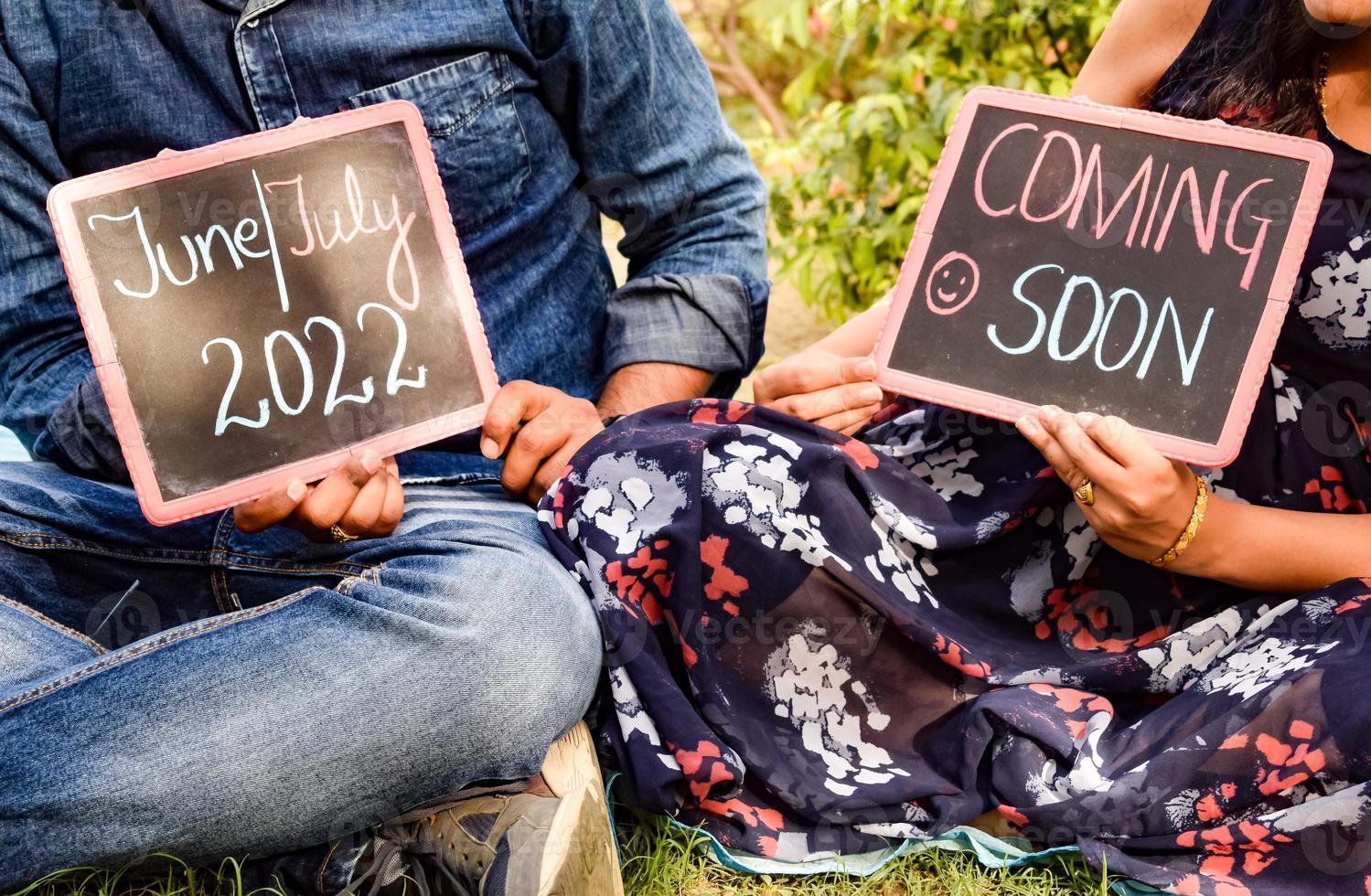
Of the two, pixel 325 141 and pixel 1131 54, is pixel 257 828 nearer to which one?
pixel 325 141

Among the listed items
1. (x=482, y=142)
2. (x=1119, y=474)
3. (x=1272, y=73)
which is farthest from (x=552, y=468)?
(x=1272, y=73)

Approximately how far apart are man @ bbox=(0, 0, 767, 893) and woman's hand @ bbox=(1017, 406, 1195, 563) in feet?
1.98

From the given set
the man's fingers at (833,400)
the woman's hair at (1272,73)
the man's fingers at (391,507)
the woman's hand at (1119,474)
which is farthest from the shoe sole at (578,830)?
the woman's hair at (1272,73)

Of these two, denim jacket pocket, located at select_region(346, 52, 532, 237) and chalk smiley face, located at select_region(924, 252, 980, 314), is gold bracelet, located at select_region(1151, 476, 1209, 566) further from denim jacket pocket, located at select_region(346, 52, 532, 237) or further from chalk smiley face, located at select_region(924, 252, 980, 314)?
denim jacket pocket, located at select_region(346, 52, 532, 237)

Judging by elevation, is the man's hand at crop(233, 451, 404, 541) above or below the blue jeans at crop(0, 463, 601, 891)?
above

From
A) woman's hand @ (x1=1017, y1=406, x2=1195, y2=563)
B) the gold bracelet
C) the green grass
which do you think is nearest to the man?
the green grass

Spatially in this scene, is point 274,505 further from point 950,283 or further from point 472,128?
point 950,283

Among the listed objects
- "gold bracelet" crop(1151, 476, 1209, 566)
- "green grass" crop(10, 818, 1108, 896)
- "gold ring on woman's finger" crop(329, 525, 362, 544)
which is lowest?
"green grass" crop(10, 818, 1108, 896)

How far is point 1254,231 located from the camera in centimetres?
147

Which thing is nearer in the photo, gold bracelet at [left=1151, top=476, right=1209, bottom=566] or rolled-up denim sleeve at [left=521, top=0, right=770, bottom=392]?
gold bracelet at [left=1151, top=476, right=1209, bottom=566]

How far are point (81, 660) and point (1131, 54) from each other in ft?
5.21

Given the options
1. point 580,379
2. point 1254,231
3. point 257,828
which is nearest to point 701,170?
point 580,379

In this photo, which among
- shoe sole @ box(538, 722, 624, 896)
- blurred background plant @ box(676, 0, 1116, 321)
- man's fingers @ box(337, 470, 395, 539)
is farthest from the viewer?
blurred background plant @ box(676, 0, 1116, 321)

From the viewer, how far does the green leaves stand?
116 inches
